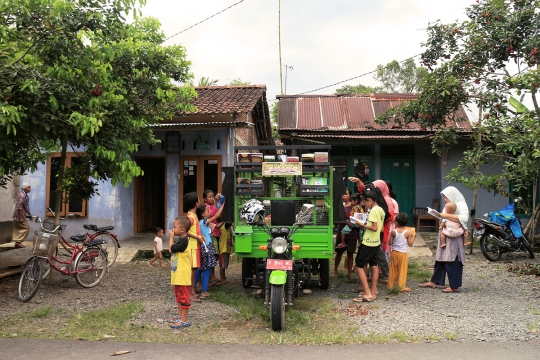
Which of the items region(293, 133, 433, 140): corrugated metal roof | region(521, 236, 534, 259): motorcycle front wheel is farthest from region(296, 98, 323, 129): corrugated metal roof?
region(521, 236, 534, 259): motorcycle front wheel

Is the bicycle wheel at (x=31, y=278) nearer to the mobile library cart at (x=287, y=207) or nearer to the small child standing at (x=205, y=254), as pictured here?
the small child standing at (x=205, y=254)

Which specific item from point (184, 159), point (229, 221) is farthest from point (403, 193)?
point (229, 221)

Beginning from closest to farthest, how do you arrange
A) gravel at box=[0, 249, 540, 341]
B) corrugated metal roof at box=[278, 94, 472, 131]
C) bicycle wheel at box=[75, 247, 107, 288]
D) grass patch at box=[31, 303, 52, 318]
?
gravel at box=[0, 249, 540, 341] → grass patch at box=[31, 303, 52, 318] → bicycle wheel at box=[75, 247, 107, 288] → corrugated metal roof at box=[278, 94, 472, 131]

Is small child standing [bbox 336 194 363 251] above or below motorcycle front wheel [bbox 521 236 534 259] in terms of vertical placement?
above

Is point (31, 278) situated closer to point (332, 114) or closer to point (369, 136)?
point (369, 136)

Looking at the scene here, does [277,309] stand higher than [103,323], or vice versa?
[277,309]

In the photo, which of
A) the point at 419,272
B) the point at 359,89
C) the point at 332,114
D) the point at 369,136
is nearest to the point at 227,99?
the point at 332,114

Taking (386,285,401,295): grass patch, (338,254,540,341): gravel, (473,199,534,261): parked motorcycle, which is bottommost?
(338,254,540,341): gravel

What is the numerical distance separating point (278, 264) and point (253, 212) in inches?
43.5

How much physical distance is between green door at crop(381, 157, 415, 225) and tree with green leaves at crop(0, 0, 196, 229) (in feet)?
27.4

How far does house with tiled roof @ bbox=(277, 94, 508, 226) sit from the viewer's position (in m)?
13.5

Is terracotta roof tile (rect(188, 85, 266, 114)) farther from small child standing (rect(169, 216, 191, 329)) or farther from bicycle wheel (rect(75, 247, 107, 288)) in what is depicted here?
small child standing (rect(169, 216, 191, 329))

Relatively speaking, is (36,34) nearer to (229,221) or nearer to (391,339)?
(229,221)

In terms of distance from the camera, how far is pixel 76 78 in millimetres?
6504
